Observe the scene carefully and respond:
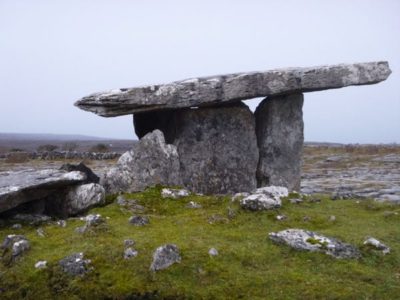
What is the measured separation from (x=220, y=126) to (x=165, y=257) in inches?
342

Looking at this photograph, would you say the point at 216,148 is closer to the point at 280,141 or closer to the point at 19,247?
the point at 280,141

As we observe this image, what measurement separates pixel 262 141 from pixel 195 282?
10.2 meters

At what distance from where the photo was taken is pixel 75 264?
1048 cm

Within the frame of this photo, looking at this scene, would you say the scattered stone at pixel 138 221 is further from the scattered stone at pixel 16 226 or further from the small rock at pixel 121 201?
the scattered stone at pixel 16 226

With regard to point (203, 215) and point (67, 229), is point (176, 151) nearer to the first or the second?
point (203, 215)

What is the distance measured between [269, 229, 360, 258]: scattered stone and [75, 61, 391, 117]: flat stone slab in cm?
658

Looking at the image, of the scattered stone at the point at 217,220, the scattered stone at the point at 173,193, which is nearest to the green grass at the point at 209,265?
the scattered stone at the point at 217,220

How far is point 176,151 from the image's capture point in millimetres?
17016

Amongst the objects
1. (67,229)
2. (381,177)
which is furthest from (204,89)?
(381,177)

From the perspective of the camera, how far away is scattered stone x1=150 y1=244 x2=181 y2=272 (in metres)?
10.3

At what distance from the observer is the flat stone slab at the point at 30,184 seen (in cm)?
1305

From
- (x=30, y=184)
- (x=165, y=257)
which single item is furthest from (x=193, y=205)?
(x=30, y=184)

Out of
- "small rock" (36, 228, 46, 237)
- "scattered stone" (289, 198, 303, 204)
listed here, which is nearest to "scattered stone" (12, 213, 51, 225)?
"small rock" (36, 228, 46, 237)

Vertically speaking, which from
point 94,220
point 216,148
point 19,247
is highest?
point 216,148
